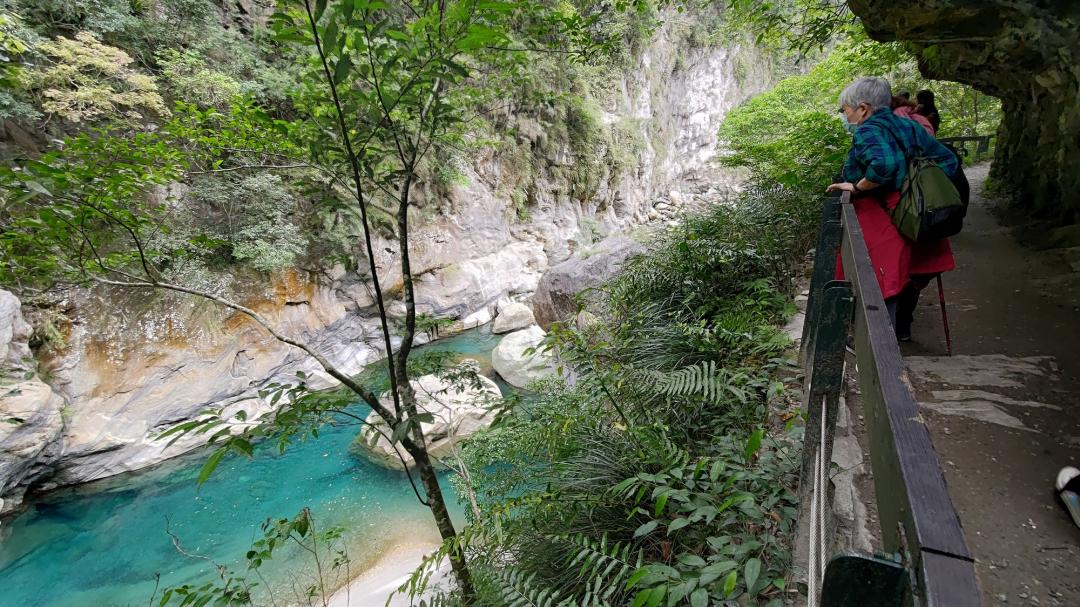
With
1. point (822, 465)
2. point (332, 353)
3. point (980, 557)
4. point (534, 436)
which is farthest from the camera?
point (332, 353)

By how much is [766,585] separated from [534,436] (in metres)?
2.05

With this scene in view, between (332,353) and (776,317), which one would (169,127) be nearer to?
(776,317)

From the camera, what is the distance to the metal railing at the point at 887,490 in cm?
42

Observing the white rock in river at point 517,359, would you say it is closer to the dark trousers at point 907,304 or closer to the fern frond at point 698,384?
the fern frond at point 698,384

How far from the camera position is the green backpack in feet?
6.66

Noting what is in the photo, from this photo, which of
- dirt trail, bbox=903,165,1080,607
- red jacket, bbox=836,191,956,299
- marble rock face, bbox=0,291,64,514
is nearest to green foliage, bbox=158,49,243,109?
marble rock face, bbox=0,291,64,514

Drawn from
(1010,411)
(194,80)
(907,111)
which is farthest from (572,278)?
(194,80)

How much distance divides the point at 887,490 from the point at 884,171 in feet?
6.91

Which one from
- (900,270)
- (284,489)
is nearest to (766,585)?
(900,270)

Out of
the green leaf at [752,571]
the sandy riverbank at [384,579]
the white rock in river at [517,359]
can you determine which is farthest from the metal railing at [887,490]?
the white rock in river at [517,359]

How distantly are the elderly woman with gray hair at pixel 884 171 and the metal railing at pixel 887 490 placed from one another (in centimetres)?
131

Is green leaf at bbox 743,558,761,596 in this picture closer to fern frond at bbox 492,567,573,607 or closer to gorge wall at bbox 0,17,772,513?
fern frond at bbox 492,567,573,607

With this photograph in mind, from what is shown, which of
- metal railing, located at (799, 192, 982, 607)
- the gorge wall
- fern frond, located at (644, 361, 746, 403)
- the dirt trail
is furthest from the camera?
the gorge wall

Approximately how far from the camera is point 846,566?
49cm
